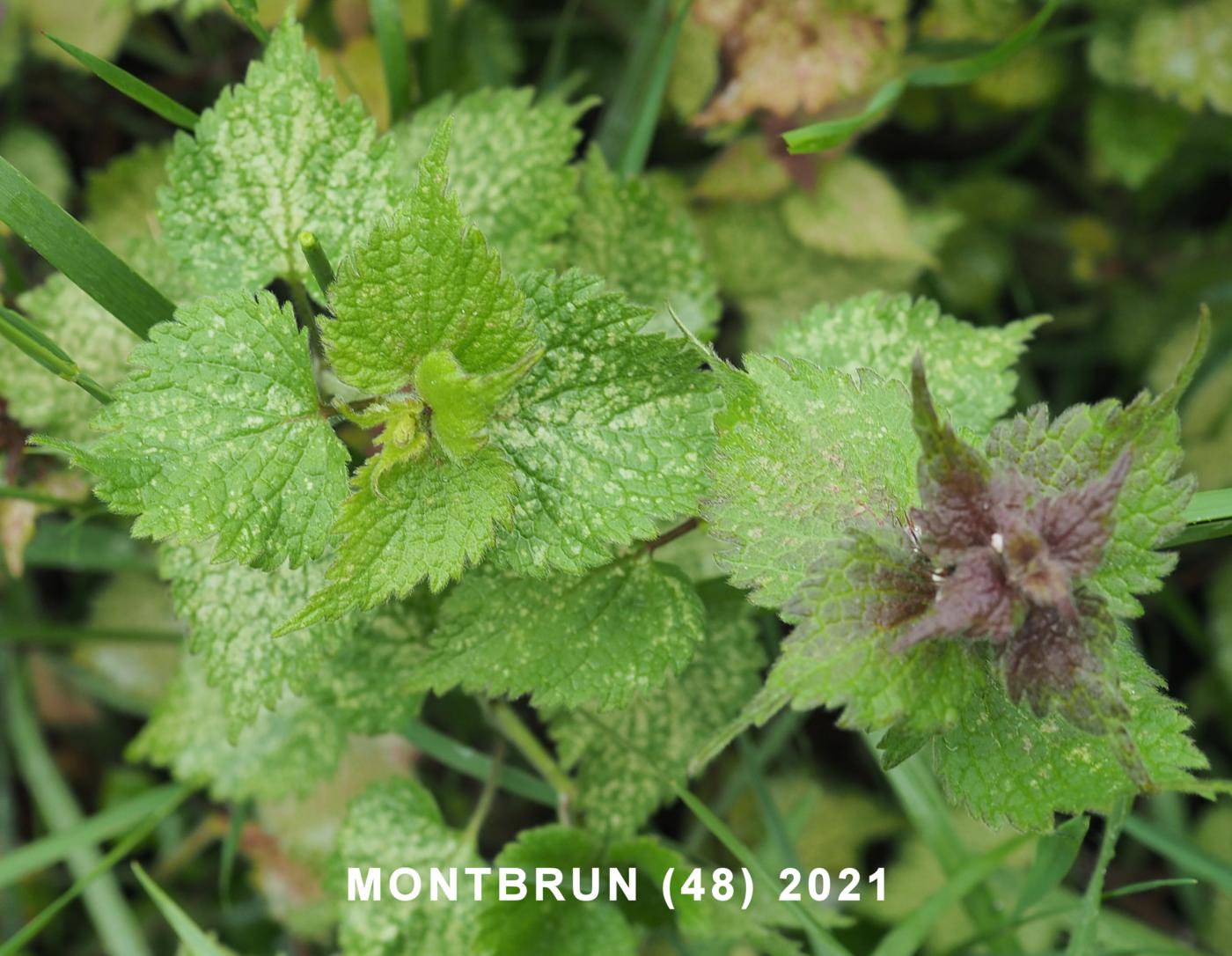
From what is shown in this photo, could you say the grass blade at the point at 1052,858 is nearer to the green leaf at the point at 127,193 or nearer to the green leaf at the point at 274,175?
the green leaf at the point at 274,175

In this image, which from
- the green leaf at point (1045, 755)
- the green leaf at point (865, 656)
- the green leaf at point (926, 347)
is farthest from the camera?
the green leaf at point (926, 347)

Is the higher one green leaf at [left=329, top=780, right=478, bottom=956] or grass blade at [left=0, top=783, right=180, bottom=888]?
grass blade at [left=0, top=783, right=180, bottom=888]

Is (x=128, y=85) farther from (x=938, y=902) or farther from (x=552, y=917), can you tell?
(x=938, y=902)

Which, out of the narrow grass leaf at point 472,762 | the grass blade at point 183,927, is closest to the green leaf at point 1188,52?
the narrow grass leaf at point 472,762

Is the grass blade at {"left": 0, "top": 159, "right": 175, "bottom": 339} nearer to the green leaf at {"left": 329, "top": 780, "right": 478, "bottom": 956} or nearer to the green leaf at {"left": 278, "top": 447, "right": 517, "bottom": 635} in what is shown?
the green leaf at {"left": 278, "top": 447, "right": 517, "bottom": 635}

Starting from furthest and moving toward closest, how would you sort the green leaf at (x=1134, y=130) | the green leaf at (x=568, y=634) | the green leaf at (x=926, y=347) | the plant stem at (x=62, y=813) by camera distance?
the green leaf at (x=1134, y=130) < the plant stem at (x=62, y=813) < the green leaf at (x=926, y=347) < the green leaf at (x=568, y=634)

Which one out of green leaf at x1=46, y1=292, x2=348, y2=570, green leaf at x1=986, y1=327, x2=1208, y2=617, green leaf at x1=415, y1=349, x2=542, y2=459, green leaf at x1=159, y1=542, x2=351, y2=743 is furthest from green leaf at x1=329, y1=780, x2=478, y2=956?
green leaf at x1=986, y1=327, x2=1208, y2=617
